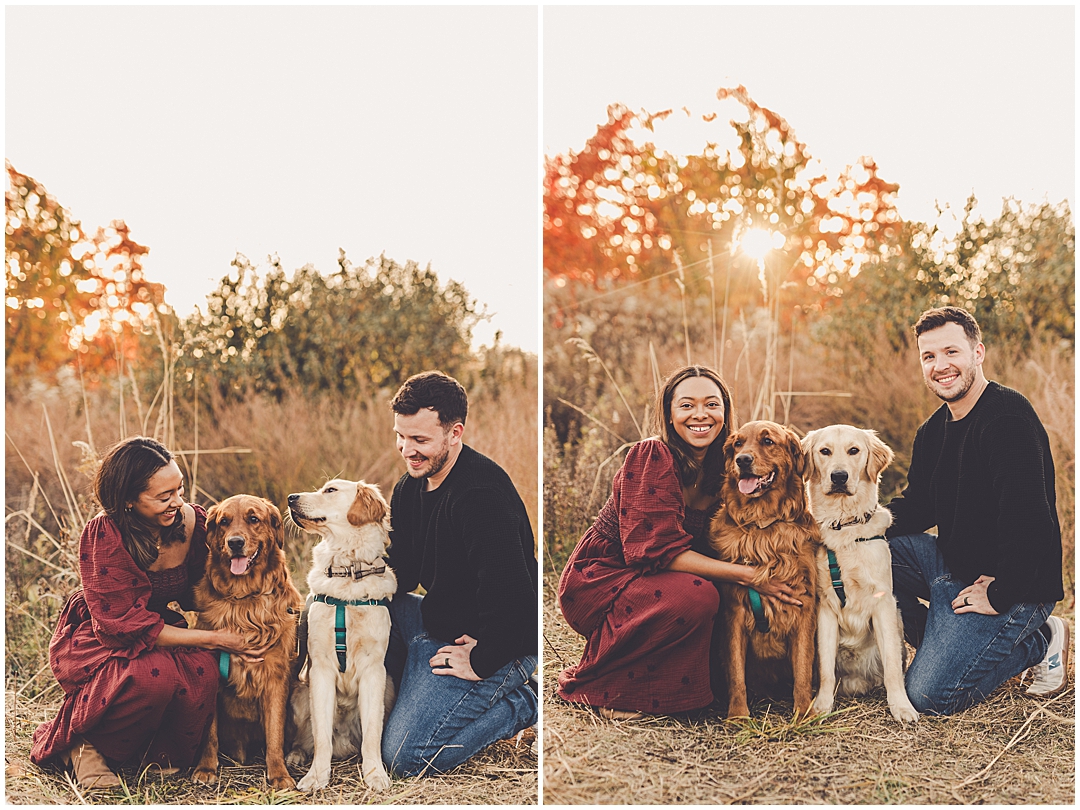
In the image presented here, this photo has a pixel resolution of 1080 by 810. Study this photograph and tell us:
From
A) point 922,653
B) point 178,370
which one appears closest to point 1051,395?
point 922,653

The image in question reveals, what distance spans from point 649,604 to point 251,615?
1.31 meters

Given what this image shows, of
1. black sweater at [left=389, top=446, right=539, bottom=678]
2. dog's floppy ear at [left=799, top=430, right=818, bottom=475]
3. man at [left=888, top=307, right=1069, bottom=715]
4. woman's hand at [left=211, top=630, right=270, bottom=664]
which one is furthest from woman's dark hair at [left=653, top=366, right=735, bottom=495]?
woman's hand at [left=211, top=630, right=270, bottom=664]

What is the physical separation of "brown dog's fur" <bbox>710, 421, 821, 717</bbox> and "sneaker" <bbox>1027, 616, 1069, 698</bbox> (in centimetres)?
101

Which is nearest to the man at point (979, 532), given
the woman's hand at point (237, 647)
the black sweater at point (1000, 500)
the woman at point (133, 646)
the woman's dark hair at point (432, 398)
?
the black sweater at point (1000, 500)

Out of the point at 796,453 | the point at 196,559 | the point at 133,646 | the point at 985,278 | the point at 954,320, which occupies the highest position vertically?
the point at 985,278

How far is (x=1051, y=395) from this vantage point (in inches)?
190

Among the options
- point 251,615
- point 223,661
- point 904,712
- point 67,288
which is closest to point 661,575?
point 904,712

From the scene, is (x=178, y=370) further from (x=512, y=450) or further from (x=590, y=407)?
(x=590, y=407)

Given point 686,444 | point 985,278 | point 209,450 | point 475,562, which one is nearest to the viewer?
point 475,562

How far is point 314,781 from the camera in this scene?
275 cm

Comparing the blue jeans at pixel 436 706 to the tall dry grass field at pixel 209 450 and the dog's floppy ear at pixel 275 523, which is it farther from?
the tall dry grass field at pixel 209 450

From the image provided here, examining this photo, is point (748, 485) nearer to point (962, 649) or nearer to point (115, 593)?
point (962, 649)

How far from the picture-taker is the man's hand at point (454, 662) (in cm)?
289

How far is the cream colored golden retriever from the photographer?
114 inches
